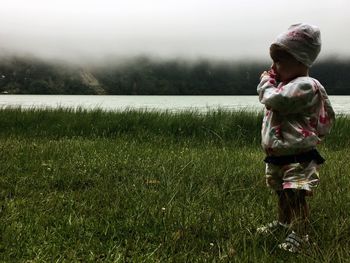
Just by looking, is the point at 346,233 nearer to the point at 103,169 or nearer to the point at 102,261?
the point at 102,261

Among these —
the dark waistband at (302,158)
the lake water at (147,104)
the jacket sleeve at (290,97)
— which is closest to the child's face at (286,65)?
the jacket sleeve at (290,97)

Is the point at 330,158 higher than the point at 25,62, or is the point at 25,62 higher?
the point at 330,158

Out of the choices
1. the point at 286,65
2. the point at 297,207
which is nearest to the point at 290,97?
the point at 286,65

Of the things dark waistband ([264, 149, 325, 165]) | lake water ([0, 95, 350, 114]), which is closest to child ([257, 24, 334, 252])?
dark waistband ([264, 149, 325, 165])

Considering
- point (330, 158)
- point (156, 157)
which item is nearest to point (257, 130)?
point (330, 158)

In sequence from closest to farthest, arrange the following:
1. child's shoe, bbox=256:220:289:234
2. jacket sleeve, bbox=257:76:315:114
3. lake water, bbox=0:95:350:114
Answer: jacket sleeve, bbox=257:76:315:114 < child's shoe, bbox=256:220:289:234 < lake water, bbox=0:95:350:114

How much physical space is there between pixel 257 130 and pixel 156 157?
17.5 feet

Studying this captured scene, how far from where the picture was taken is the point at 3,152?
7230 millimetres

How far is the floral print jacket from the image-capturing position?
322 cm

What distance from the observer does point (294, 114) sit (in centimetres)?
337

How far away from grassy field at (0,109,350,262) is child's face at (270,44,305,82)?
125 cm

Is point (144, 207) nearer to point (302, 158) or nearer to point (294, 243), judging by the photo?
point (294, 243)

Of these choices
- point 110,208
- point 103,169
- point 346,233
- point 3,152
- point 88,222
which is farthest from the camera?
point 3,152

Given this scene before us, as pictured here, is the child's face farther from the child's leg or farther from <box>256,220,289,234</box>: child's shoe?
<box>256,220,289,234</box>: child's shoe
